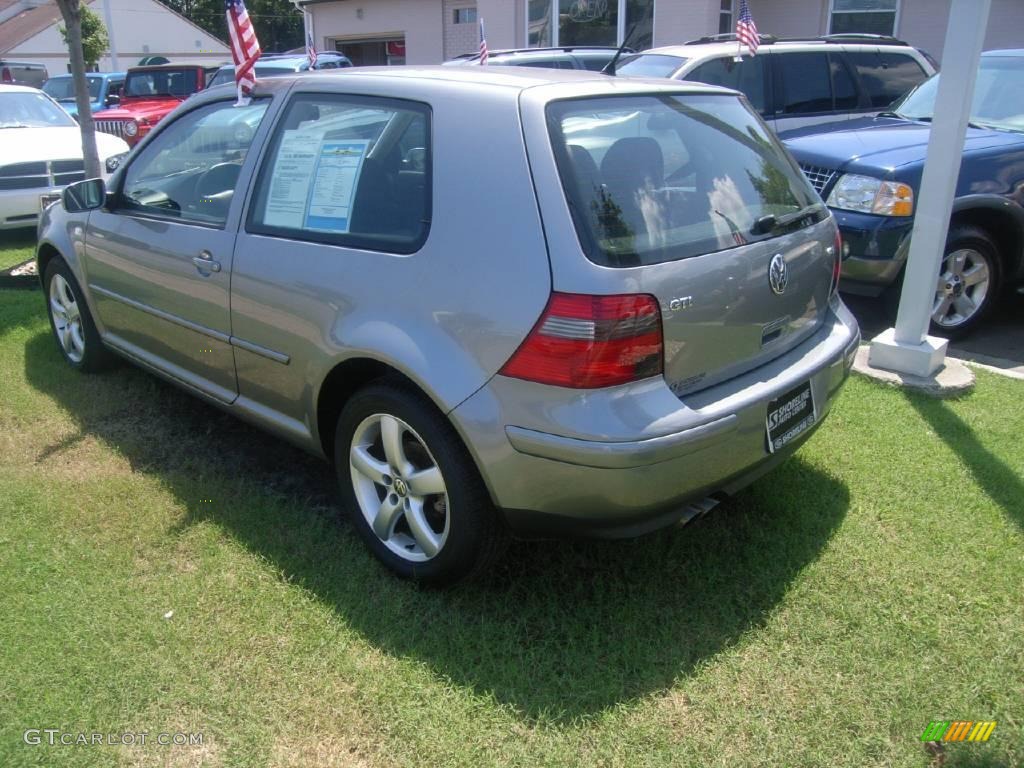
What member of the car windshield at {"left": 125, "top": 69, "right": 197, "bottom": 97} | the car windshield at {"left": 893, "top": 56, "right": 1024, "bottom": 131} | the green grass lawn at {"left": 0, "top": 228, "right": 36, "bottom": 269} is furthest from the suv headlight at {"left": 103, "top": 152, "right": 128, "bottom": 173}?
the car windshield at {"left": 893, "top": 56, "right": 1024, "bottom": 131}

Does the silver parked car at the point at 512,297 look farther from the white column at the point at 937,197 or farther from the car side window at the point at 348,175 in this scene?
the white column at the point at 937,197

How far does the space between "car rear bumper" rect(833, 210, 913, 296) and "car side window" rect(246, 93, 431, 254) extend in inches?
132

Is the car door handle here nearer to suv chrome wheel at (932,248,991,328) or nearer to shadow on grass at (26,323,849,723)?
shadow on grass at (26,323,849,723)

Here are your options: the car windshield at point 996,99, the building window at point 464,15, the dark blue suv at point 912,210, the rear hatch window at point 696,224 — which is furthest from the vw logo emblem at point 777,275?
the building window at point 464,15

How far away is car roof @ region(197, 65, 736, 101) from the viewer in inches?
112

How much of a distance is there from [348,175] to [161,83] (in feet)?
47.6

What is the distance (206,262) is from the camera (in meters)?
3.58

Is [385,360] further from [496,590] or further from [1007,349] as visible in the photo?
[1007,349]

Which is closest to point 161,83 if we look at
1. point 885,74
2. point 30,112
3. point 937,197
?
point 30,112

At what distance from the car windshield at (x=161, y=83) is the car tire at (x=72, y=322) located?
38.4 ft

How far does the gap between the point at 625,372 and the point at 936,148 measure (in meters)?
2.89

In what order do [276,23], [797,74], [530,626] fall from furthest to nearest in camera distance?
[276,23]
[797,74]
[530,626]

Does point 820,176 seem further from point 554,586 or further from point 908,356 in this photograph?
point 554,586

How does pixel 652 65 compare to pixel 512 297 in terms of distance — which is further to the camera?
pixel 652 65
